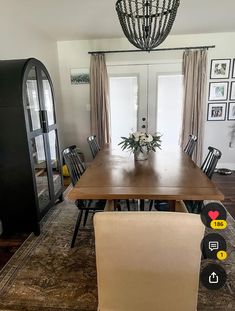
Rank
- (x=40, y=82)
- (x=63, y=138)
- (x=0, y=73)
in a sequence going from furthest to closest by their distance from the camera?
(x=63, y=138) < (x=40, y=82) < (x=0, y=73)

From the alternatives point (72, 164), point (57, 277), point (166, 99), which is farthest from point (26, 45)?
point (57, 277)

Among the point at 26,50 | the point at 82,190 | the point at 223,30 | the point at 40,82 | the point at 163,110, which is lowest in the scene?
the point at 82,190

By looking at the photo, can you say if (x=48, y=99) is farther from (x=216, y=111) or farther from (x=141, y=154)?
(x=216, y=111)

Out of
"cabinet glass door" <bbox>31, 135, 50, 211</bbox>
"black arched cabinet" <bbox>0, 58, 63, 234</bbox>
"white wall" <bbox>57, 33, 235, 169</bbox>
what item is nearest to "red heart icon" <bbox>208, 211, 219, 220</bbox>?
"black arched cabinet" <bbox>0, 58, 63, 234</bbox>

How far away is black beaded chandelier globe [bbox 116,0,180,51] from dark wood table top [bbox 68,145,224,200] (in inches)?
43.6

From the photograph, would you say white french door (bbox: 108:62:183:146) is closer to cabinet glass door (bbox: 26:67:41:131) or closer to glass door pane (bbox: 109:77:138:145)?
glass door pane (bbox: 109:77:138:145)

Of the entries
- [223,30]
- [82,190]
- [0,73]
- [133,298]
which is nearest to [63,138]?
[0,73]

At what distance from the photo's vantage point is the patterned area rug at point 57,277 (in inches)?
58.6

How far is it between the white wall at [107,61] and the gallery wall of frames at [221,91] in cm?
12

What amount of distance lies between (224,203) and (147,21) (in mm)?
2470

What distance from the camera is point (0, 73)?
1.98m

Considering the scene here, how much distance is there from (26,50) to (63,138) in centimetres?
186

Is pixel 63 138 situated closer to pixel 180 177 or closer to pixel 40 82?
pixel 40 82

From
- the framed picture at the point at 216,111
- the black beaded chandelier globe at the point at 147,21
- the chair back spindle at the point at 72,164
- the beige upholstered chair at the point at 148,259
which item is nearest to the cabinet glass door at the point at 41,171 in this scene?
the chair back spindle at the point at 72,164
